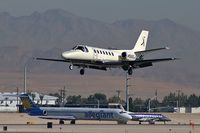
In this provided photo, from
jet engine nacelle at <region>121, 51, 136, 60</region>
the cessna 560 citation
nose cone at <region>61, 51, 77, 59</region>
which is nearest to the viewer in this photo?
nose cone at <region>61, 51, 77, 59</region>

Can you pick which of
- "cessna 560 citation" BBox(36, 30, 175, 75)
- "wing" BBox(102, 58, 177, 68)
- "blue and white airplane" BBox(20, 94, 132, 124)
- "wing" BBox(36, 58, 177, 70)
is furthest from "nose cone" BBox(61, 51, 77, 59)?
"blue and white airplane" BBox(20, 94, 132, 124)

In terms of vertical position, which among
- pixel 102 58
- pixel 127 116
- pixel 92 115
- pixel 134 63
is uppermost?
pixel 102 58

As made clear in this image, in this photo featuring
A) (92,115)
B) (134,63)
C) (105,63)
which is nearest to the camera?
(105,63)

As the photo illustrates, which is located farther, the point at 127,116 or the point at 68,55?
the point at 127,116

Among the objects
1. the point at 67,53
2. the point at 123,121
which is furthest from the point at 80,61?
the point at 123,121

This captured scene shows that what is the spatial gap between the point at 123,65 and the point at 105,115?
91.1 meters

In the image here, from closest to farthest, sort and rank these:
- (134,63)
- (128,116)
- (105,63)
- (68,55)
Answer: (68,55) → (105,63) → (134,63) → (128,116)

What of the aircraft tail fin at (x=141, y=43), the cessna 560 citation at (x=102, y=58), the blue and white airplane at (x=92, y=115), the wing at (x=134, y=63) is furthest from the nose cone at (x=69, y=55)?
the blue and white airplane at (x=92, y=115)

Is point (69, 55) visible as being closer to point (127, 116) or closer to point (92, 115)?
point (127, 116)

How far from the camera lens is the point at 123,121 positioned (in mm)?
191375

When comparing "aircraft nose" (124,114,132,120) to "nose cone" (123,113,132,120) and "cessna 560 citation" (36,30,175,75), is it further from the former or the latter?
"cessna 560 citation" (36,30,175,75)

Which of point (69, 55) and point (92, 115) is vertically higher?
point (69, 55)

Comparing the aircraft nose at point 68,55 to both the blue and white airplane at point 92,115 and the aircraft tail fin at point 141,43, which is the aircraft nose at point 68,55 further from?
the blue and white airplane at point 92,115

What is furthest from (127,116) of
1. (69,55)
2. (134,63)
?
(69,55)
